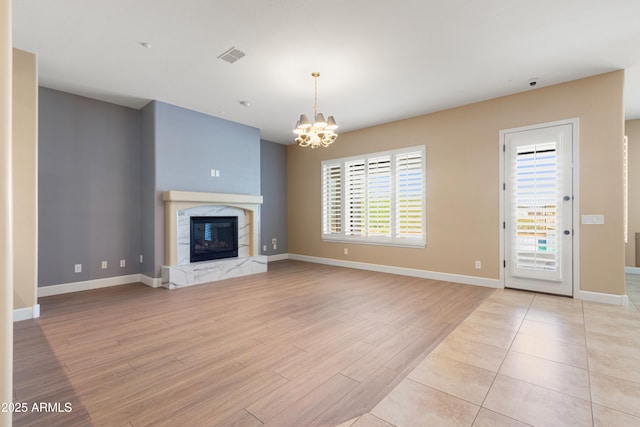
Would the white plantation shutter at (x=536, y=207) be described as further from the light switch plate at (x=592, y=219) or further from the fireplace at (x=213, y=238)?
the fireplace at (x=213, y=238)

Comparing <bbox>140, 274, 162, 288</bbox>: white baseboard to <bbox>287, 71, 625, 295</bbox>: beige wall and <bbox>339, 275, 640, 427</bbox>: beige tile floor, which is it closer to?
<bbox>287, 71, 625, 295</bbox>: beige wall

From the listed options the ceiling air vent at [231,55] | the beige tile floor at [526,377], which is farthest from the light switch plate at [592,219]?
the ceiling air vent at [231,55]

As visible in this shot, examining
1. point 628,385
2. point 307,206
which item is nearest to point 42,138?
point 307,206

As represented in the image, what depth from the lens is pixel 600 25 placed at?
9.70 feet

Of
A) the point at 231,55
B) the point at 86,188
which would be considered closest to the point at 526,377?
the point at 231,55

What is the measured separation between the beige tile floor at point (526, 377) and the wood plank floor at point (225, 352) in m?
0.19

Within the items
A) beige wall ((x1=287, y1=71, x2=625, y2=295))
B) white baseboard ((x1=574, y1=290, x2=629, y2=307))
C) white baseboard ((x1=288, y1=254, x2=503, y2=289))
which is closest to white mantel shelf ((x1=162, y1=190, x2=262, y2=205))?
beige wall ((x1=287, y1=71, x2=625, y2=295))

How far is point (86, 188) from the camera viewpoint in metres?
4.82

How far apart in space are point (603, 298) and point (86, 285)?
7.65 metres

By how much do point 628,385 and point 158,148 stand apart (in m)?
6.20

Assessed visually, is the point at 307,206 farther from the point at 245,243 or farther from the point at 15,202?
the point at 15,202

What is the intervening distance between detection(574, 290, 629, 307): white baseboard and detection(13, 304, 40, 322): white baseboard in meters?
7.04

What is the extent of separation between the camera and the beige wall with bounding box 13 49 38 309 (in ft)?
11.2

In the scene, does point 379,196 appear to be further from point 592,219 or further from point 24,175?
point 24,175
